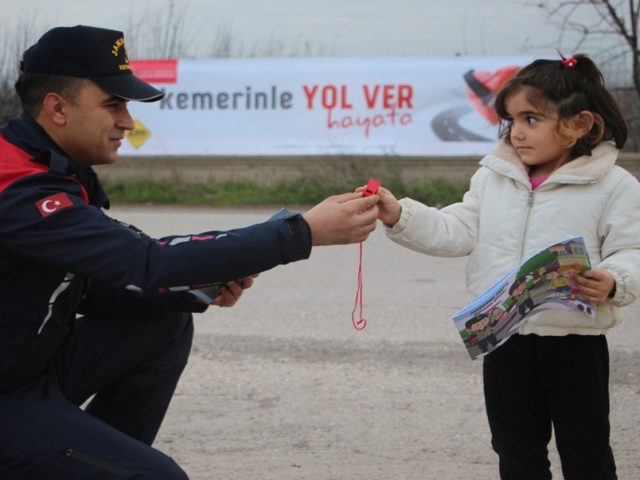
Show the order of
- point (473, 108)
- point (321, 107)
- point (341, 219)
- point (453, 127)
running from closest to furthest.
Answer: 1. point (341, 219)
2. point (473, 108)
3. point (453, 127)
4. point (321, 107)

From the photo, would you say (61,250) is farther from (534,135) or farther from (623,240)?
(623,240)

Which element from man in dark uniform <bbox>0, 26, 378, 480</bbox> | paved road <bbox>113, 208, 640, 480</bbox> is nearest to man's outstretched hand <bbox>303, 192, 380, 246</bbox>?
man in dark uniform <bbox>0, 26, 378, 480</bbox>

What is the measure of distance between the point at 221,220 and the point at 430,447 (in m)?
8.20

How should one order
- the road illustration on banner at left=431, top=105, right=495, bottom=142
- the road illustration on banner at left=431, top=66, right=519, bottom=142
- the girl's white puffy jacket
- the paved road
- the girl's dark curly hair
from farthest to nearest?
1. the road illustration on banner at left=431, top=105, right=495, bottom=142
2. the road illustration on banner at left=431, top=66, right=519, bottom=142
3. the paved road
4. the girl's dark curly hair
5. the girl's white puffy jacket

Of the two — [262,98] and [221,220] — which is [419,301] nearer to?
[221,220]

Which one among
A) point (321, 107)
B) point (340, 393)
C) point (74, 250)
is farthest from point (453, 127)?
point (74, 250)

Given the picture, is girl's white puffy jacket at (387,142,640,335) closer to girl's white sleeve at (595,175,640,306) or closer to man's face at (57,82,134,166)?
girl's white sleeve at (595,175,640,306)

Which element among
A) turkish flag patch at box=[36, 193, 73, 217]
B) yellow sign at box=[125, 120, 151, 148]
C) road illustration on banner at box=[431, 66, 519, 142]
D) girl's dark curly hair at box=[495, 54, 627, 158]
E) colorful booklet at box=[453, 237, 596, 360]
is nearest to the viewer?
turkish flag patch at box=[36, 193, 73, 217]

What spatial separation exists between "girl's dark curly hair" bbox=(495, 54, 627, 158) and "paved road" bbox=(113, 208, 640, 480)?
4.53 ft

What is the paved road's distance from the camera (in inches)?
162

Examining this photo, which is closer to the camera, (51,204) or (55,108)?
(51,204)

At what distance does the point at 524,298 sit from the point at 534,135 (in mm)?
521

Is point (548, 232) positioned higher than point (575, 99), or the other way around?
point (575, 99)

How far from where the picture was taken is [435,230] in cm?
329
